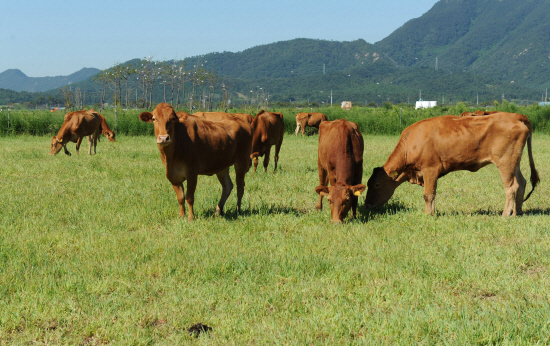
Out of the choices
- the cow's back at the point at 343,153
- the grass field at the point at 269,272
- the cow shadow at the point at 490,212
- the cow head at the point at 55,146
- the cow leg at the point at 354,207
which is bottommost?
the grass field at the point at 269,272

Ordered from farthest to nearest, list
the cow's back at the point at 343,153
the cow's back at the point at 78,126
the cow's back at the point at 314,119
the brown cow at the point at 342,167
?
1. the cow's back at the point at 314,119
2. the cow's back at the point at 78,126
3. the cow's back at the point at 343,153
4. the brown cow at the point at 342,167

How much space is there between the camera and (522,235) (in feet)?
20.4

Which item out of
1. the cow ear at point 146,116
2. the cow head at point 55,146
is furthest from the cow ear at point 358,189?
the cow head at point 55,146

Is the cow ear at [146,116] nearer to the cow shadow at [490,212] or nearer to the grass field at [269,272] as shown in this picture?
the grass field at [269,272]

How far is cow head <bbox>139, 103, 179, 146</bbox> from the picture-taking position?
636 cm

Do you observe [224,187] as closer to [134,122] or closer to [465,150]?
[465,150]

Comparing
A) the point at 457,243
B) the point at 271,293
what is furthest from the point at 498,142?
the point at 271,293

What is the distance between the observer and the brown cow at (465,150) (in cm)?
707

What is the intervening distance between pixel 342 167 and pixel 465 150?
1.84 meters

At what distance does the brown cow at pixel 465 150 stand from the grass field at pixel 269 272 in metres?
0.53

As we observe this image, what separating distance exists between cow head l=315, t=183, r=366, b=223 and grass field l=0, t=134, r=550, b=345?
0.17 meters

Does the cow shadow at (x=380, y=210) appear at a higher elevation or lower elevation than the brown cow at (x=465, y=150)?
lower

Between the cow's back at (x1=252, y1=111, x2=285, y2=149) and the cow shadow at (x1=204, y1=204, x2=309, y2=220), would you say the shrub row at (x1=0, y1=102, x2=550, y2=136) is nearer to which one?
the cow's back at (x1=252, y1=111, x2=285, y2=149)

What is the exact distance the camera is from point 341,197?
6.71 m
